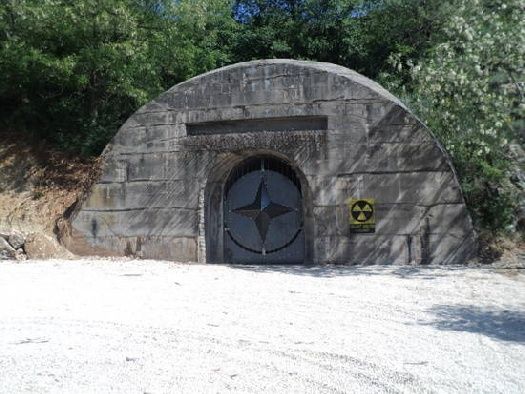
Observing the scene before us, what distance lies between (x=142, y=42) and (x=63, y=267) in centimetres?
625

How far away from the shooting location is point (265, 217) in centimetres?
1045

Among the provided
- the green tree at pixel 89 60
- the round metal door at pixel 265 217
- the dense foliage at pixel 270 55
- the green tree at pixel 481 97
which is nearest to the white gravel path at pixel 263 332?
the round metal door at pixel 265 217

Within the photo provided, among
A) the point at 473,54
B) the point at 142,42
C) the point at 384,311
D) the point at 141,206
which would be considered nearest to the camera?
the point at 384,311

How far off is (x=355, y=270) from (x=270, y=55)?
10367 millimetres

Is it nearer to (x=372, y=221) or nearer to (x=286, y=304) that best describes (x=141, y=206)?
(x=372, y=221)

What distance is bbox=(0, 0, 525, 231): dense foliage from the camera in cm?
855

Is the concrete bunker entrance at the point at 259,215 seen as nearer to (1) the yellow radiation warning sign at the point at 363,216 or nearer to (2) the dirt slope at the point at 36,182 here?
(1) the yellow radiation warning sign at the point at 363,216

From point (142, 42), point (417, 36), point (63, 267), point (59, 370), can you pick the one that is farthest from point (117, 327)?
point (417, 36)

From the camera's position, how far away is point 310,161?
982cm

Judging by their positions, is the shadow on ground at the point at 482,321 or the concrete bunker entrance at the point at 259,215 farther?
the concrete bunker entrance at the point at 259,215

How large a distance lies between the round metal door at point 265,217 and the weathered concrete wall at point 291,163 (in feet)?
0.85

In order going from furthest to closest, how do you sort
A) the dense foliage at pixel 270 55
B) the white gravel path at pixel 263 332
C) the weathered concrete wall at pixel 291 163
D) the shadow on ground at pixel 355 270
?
the weathered concrete wall at pixel 291 163 < the dense foliage at pixel 270 55 < the shadow on ground at pixel 355 270 < the white gravel path at pixel 263 332

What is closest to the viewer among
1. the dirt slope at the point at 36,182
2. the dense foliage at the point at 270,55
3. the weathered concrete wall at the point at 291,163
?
the dense foliage at the point at 270,55

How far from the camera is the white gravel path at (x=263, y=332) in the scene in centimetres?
399
